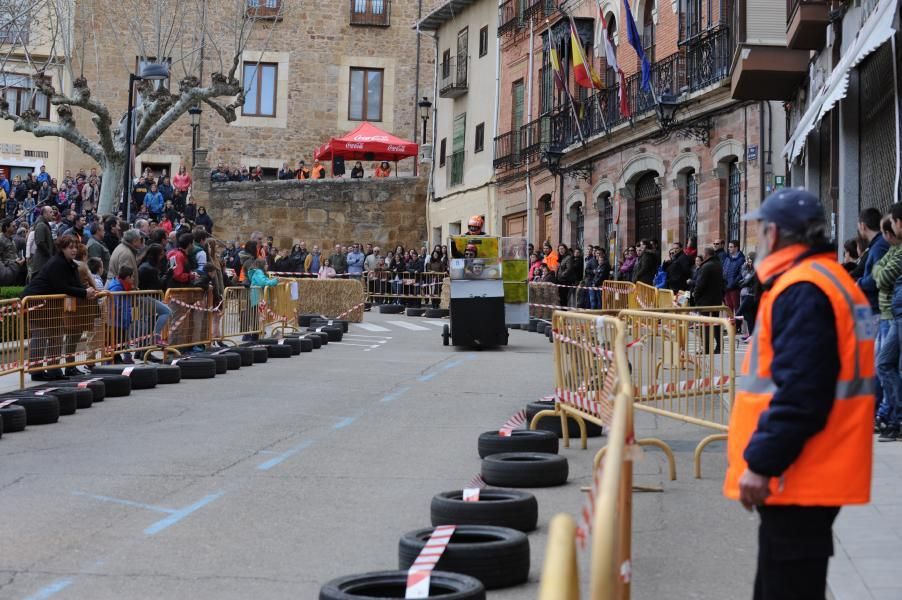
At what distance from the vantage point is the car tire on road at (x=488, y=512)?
7145 mm

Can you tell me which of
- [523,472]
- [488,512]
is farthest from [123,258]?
[488,512]

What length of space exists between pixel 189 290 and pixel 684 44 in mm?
14027

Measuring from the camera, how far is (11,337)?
1402 centimetres

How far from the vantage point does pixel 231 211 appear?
47094mm

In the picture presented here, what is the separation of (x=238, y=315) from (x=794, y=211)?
1819cm

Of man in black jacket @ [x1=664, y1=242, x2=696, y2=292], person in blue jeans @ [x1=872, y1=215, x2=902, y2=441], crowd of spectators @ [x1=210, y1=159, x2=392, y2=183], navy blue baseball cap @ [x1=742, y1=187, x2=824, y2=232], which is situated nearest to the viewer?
navy blue baseball cap @ [x1=742, y1=187, x2=824, y2=232]

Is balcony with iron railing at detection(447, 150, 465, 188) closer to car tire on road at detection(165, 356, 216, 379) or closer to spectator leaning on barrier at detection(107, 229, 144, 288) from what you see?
spectator leaning on barrier at detection(107, 229, 144, 288)

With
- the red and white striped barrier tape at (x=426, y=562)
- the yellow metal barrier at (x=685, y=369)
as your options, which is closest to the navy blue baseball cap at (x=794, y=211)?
the red and white striped barrier tape at (x=426, y=562)

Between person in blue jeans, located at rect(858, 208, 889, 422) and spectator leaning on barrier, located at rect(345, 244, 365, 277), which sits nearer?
person in blue jeans, located at rect(858, 208, 889, 422)

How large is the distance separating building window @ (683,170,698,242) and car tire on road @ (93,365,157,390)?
1561cm

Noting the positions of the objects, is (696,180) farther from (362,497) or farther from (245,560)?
(245,560)

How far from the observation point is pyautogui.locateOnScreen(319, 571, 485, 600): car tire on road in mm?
5341

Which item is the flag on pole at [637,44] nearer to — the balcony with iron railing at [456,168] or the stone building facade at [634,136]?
the stone building facade at [634,136]

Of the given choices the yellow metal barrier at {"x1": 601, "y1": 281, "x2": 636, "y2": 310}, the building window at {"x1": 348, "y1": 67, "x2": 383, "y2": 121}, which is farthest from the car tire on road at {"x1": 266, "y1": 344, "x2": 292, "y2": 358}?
the building window at {"x1": 348, "y1": 67, "x2": 383, "y2": 121}
